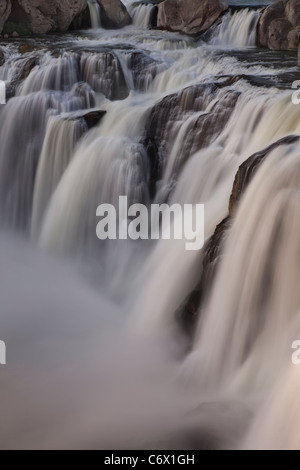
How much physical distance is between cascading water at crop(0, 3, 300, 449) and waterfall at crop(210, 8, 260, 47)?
69.9 inches

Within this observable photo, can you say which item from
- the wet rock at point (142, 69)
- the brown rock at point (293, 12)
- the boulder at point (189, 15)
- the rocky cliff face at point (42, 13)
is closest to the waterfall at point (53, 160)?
the wet rock at point (142, 69)

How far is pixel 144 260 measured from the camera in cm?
787

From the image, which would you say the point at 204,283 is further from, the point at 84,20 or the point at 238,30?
the point at 84,20

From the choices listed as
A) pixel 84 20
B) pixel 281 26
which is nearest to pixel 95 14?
pixel 84 20

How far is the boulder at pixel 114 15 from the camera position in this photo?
16.2 metres

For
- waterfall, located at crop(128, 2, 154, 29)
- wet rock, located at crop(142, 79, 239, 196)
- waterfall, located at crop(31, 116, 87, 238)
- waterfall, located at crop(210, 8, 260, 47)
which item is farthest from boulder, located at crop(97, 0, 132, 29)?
wet rock, located at crop(142, 79, 239, 196)

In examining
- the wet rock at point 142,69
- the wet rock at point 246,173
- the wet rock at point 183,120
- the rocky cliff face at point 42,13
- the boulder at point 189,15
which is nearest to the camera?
the wet rock at point 246,173

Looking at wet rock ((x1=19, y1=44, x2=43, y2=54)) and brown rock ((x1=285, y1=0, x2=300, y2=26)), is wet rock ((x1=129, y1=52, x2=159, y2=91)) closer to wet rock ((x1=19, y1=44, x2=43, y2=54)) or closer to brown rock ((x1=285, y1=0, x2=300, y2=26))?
wet rock ((x1=19, y1=44, x2=43, y2=54))

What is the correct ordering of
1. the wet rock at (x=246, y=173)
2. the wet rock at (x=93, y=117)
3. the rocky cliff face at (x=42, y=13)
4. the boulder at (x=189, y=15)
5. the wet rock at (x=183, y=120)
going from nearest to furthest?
the wet rock at (x=246, y=173) < the wet rock at (x=183, y=120) < the wet rock at (x=93, y=117) < the boulder at (x=189, y=15) < the rocky cliff face at (x=42, y=13)

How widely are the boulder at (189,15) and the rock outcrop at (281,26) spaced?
1.71 m

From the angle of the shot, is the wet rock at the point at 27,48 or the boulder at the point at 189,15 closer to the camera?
the wet rock at the point at 27,48

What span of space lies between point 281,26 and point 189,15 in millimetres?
2965

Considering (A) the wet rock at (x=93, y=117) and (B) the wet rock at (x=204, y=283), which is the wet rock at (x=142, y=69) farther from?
(B) the wet rock at (x=204, y=283)
